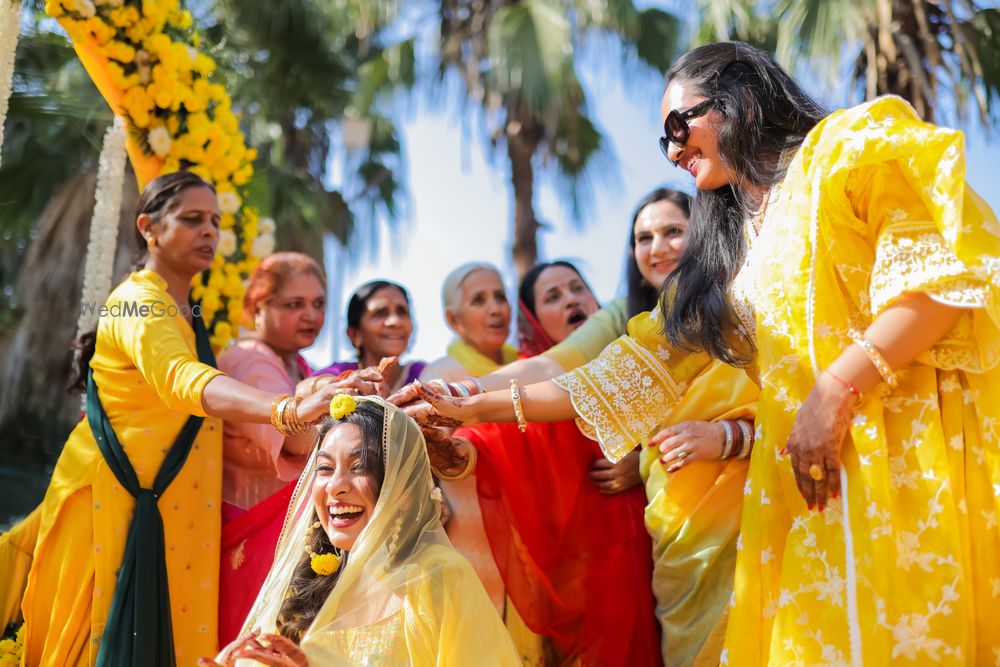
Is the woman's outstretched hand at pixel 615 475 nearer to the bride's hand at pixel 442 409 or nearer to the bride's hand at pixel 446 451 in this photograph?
the bride's hand at pixel 446 451

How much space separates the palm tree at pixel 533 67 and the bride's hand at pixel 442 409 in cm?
771

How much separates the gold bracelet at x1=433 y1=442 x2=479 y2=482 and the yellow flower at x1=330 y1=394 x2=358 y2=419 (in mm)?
647

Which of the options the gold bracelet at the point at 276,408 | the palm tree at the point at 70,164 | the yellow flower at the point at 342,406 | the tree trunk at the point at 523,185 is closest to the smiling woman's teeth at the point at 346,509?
the yellow flower at the point at 342,406

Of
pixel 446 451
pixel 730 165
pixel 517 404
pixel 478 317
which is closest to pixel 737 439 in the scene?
pixel 517 404

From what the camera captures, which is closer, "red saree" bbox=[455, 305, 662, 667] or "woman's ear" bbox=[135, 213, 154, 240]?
"red saree" bbox=[455, 305, 662, 667]

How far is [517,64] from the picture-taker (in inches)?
416

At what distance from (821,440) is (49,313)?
764 cm

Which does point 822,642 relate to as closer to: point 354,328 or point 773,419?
point 773,419

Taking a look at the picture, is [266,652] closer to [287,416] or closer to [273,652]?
[273,652]

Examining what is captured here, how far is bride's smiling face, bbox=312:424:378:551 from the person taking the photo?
Result: 9.82ft

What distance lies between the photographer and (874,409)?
2.29 m

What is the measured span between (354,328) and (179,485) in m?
1.59

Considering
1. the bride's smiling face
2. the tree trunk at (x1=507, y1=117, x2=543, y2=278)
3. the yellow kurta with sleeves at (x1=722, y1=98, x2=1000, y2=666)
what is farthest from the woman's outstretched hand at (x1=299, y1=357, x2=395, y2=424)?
Result: the tree trunk at (x1=507, y1=117, x2=543, y2=278)

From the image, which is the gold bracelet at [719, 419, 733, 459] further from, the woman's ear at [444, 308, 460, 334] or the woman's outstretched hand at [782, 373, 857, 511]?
the woman's ear at [444, 308, 460, 334]
